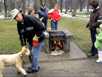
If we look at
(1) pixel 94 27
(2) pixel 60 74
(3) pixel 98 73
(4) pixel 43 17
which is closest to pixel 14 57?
(2) pixel 60 74

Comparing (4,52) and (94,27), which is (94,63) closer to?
(94,27)

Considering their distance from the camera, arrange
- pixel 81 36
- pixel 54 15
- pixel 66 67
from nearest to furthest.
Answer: pixel 66 67, pixel 54 15, pixel 81 36

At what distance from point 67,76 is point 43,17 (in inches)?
173

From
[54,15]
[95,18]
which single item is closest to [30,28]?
[95,18]

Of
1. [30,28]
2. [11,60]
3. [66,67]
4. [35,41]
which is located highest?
[30,28]

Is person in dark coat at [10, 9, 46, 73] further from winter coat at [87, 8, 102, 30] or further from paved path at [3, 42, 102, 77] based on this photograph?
winter coat at [87, 8, 102, 30]

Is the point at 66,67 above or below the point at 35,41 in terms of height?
below

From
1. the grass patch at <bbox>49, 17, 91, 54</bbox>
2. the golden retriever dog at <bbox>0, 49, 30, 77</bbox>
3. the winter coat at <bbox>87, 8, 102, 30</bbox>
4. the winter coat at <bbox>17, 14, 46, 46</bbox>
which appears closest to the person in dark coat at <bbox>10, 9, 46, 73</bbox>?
the winter coat at <bbox>17, 14, 46, 46</bbox>

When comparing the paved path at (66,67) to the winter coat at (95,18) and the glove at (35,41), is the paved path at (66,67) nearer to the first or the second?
the glove at (35,41)

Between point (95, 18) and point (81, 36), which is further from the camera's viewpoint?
point (81, 36)

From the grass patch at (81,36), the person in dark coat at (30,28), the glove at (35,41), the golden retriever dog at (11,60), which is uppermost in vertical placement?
the person in dark coat at (30,28)

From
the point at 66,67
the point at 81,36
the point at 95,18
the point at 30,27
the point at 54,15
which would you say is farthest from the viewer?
the point at 81,36

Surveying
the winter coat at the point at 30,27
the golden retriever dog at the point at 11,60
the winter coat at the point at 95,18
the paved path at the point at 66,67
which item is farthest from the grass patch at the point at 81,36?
the golden retriever dog at the point at 11,60

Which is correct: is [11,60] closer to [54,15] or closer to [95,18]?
[95,18]
